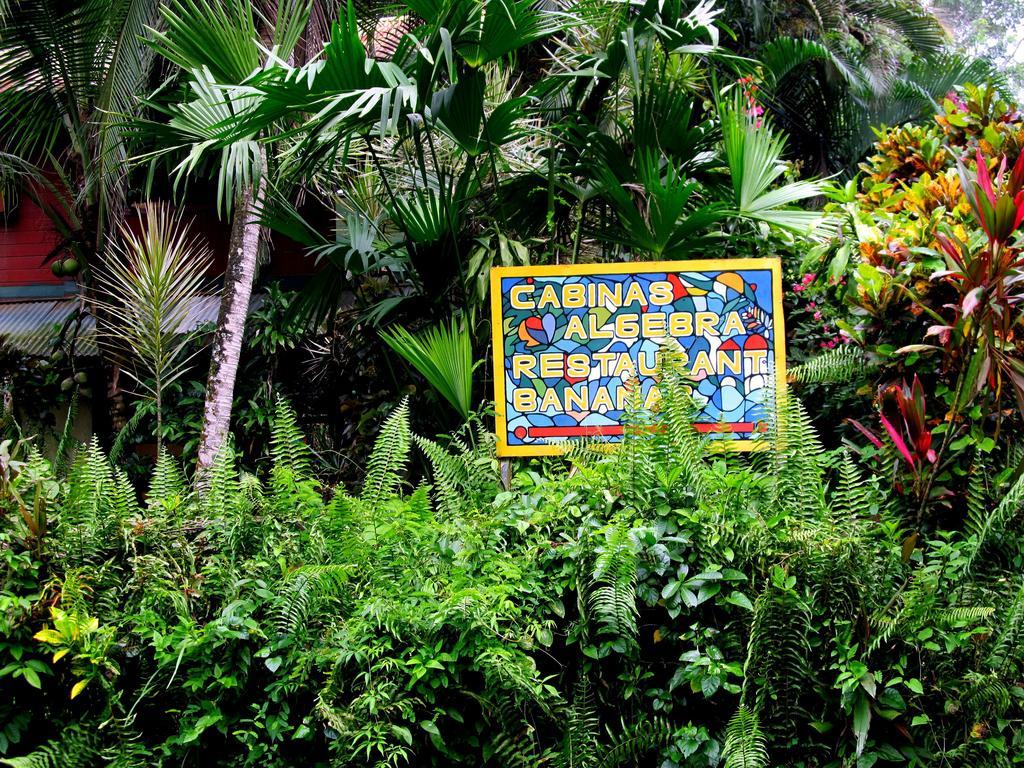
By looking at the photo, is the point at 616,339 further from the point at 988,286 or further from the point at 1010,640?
the point at 1010,640

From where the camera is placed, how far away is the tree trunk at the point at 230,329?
5266 millimetres

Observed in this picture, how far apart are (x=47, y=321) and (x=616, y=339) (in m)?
6.77

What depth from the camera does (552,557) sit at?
347 centimetres

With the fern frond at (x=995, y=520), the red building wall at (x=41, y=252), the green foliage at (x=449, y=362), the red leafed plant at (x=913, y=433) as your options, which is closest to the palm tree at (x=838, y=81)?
the red building wall at (x=41, y=252)

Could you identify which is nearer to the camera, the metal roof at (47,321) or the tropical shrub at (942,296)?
the tropical shrub at (942,296)

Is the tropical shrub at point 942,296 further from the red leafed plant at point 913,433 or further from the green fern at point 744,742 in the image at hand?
the green fern at point 744,742

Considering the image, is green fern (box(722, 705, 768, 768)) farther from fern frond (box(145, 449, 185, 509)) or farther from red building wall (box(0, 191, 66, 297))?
red building wall (box(0, 191, 66, 297))

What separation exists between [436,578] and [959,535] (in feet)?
7.27

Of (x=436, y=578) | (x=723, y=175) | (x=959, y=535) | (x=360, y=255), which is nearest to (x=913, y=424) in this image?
(x=959, y=535)

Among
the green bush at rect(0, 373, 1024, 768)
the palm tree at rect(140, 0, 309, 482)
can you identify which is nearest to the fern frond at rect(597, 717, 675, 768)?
the green bush at rect(0, 373, 1024, 768)

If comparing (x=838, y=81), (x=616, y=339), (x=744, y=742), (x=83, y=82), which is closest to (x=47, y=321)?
(x=83, y=82)

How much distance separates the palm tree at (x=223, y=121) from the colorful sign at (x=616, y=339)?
5.25ft

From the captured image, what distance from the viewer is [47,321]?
8.73m

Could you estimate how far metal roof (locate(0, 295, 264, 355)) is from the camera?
7.91m
